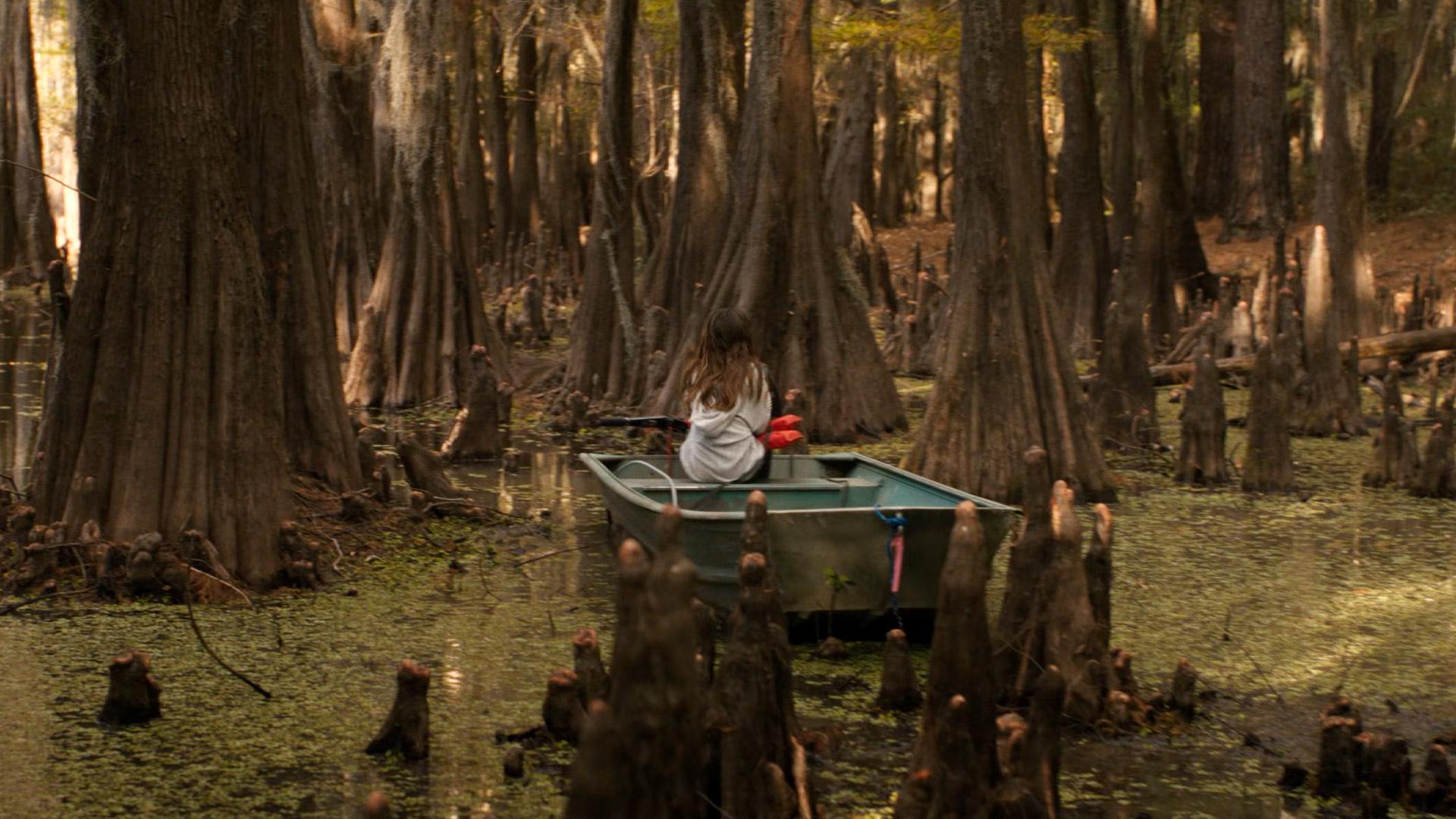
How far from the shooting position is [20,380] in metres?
14.3

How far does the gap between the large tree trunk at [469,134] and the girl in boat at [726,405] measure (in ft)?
45.6

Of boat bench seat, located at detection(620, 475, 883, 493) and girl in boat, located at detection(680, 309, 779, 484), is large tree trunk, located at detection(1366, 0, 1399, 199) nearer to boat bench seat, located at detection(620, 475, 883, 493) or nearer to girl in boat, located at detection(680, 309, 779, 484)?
boat bench seat, located at detection(620, 475, 883, 493)

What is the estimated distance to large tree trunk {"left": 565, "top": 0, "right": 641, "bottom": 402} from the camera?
43.6 ft

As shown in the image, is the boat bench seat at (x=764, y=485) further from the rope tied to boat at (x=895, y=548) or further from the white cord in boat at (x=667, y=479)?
the rope tied to boat at (x=895, y=548)

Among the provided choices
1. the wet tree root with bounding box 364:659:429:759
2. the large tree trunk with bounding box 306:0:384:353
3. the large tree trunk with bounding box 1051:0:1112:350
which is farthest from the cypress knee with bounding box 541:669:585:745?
the large tree trunk with bounding box 1051:0:1112:350

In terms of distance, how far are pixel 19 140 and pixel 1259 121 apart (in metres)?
20.6

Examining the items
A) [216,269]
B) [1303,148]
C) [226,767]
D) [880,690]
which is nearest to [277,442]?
[216,269]

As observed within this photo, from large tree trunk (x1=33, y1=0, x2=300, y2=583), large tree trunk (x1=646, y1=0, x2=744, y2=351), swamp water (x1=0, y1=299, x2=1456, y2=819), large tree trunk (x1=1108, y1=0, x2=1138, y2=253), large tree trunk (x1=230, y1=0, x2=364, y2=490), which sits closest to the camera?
swamp water (x1=0, y1=299, x2=1456, y2=819)

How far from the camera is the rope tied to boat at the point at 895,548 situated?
567cm

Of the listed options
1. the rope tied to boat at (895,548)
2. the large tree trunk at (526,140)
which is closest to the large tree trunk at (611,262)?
the rope tied to boat at (895,548)

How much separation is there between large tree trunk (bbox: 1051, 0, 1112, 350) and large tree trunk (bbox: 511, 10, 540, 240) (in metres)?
11.4

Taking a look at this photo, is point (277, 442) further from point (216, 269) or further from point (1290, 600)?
point (1290, 600)

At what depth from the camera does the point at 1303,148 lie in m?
29.0

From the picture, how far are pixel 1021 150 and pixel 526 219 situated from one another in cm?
2129
